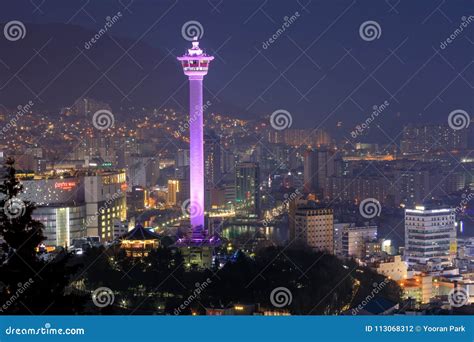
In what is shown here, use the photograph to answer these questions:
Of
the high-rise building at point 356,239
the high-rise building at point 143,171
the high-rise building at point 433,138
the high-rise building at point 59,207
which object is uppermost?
the high-rise building at point 433,138

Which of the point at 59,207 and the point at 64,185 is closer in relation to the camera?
the point at 59,207

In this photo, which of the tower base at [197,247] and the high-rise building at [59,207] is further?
the high-rise building at [59,207]

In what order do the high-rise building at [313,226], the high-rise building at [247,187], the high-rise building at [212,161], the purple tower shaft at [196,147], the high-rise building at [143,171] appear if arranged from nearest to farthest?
the high-rise building at [313,226]
the purple tower shaft at [196,147]
the high-rise building at [212,161]
the high-rise building at [247,187]
the high-rise building at [143,171]

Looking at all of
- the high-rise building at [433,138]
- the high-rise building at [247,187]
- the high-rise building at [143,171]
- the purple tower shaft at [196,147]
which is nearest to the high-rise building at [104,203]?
the purple tower shaft at [196,147]

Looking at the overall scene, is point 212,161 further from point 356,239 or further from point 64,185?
point 356,239

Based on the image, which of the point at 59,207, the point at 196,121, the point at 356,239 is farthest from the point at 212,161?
the point at 59,207

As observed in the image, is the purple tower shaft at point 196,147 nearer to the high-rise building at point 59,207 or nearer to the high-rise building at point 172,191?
the high-rise building at point 59,207

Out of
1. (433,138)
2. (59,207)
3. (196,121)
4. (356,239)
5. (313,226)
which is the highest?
(196,121)

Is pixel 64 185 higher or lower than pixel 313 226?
higher
